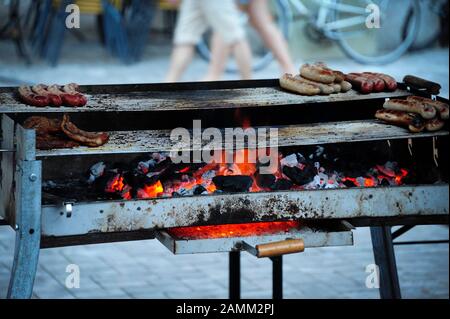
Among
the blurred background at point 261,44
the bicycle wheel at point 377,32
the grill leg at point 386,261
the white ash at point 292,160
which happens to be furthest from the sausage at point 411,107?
the bicycle wheel at point 377,32

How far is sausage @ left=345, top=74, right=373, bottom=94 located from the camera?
4.22 meters

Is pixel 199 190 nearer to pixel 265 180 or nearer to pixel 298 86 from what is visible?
pixel 265 180

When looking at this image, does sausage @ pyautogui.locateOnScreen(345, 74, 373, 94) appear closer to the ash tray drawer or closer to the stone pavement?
the ash tray drawer

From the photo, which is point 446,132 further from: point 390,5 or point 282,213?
point 390,5

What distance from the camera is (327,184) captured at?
395cm

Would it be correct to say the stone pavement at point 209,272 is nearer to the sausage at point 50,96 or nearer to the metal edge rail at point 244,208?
the sausage at point 50,96

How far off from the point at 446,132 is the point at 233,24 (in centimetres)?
454

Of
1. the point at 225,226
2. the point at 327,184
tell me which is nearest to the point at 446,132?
the point at 327,184

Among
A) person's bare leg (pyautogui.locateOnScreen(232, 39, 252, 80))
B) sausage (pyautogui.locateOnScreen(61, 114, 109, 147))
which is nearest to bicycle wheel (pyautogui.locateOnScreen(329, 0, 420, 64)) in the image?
person's bare leg (pyautogui.locateOnScreen(232, 39, 252, 80))

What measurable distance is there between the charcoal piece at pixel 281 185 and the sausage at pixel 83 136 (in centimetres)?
68

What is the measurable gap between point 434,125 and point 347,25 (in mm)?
6828

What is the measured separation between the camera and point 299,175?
3.90 metres

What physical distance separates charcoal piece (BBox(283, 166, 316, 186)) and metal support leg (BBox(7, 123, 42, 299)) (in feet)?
3.41

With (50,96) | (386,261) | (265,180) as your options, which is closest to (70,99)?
(50,96)
